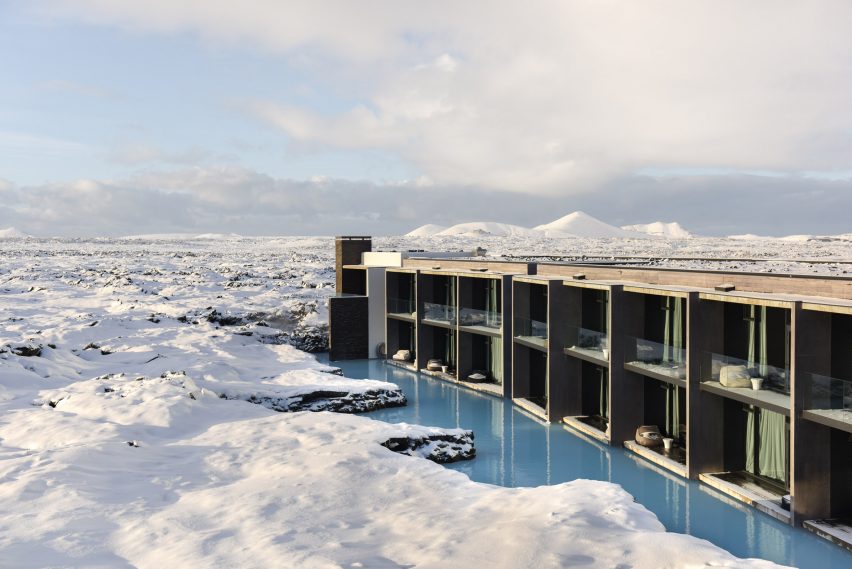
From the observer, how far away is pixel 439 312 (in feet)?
Answer: 113

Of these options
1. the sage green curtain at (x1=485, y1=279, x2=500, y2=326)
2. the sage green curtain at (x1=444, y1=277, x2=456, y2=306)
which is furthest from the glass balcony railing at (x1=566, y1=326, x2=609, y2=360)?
the sage green curtain at (x1=444, y1=277, x2=456, y2=306)

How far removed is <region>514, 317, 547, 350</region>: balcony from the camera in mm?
26828

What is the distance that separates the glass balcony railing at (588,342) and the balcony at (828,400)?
8.29 meters

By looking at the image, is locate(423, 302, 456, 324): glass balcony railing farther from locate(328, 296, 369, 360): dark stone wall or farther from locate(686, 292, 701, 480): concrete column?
locate(686, 292, 701, 480): concrete column

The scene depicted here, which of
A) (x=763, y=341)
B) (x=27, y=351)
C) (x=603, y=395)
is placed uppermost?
(x=763, y=341)

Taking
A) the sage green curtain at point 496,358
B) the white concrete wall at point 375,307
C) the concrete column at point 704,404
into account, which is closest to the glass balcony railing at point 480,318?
the sage green curtain at point 496,358

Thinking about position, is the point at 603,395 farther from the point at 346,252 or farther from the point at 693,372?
the point at 346,252

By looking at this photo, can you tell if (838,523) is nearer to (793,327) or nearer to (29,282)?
(793,327)

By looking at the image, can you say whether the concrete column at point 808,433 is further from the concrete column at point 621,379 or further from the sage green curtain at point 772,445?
the concrete column at point 621,379

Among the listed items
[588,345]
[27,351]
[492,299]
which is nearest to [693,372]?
[588,345]

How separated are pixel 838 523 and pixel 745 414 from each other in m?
3.82

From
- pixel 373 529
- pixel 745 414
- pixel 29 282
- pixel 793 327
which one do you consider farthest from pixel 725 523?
pixel 29 282

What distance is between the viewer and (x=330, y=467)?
→ 16.6m

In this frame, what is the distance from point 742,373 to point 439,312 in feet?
61.7
